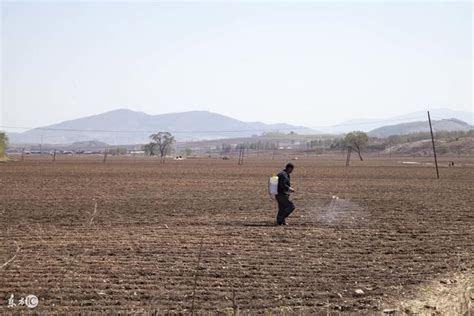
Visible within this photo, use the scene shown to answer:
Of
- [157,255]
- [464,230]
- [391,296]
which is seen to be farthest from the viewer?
[464,230]

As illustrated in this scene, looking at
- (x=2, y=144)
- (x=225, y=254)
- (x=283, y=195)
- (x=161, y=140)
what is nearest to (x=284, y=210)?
(x=283, y=195)

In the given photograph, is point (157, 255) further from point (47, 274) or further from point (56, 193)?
point (56, 193)

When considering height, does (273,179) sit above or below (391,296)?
above

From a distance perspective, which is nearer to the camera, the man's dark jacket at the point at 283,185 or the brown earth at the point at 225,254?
the brown earth at the point at 225,254

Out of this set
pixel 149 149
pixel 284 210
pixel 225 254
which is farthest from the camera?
pixel 149 149

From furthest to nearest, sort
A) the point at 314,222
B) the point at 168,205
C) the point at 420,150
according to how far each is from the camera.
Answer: the point at 420,150
the point at 168,205
the point at 314,222

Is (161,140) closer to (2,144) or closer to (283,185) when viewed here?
(2,144)

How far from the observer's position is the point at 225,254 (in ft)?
37.7

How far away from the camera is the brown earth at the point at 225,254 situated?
854 centimetres

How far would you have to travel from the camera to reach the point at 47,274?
31.8ft

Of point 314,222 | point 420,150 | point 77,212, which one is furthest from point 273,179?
point 420,150

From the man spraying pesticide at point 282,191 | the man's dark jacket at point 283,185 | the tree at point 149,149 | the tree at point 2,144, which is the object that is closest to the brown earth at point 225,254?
the man spraying pesticide at point 282,191

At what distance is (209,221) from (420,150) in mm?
123115

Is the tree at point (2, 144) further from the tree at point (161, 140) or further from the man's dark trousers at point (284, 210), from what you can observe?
→ the tree at point (161, 140)
